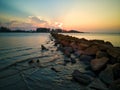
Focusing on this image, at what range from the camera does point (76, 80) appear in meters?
6.15

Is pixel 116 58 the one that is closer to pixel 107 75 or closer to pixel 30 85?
pixel 107 75

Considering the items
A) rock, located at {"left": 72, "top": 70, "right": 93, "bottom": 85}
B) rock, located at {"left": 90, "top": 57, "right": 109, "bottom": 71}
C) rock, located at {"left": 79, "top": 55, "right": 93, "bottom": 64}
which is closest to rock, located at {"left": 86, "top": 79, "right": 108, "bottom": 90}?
rock, located at {"left": 72, "top": 70, "right": 93, "bottom": 85}

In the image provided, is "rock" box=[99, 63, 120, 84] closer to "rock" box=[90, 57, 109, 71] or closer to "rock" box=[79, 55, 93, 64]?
"rock" box=[90, 57, 109, 71]

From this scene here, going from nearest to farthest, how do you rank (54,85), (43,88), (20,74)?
(43,88)
(54,85)
(20,74)

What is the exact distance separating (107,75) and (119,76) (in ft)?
2.06

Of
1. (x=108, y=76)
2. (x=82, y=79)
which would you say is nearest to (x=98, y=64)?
(x=108, y=76)

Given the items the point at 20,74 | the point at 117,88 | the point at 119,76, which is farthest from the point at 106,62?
the point at 20,74

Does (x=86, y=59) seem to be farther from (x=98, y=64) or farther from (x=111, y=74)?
(x=111, y=74)

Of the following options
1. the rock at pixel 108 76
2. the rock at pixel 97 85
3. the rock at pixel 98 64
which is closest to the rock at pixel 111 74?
the rock at pixel 108 76

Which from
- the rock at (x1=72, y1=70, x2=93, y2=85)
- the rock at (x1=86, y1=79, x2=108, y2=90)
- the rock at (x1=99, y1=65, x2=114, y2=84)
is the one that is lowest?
the rock at (x1=86, y1=79, x2=108, y2=90)

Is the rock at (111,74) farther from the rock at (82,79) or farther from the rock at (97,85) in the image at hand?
the rock at (82,79)

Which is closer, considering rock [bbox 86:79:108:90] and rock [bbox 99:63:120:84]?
rock [bbox 86:79:108:90]

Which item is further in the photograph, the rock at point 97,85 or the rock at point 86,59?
the rock at point 86,59

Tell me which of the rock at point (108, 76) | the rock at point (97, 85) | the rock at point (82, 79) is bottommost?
the rock at point (97, 85)
